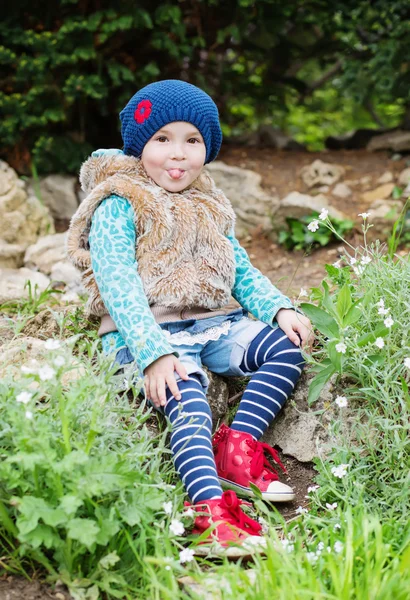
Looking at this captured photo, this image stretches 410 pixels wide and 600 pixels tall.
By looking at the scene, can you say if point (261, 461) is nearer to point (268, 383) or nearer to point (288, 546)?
point (268, 383)

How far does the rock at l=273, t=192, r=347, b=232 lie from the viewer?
191 inches

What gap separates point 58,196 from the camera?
5.20 metres

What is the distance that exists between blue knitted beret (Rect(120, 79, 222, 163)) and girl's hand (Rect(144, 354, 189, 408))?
0.84m

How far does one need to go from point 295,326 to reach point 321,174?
2676mm

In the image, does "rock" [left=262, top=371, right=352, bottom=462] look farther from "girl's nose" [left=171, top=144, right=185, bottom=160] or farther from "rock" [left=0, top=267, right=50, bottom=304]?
"rock" [left=0, top=267, right=50, bottom=304]

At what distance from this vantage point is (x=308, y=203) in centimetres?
486

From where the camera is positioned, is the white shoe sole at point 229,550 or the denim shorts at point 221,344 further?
the denim shorts at point 221,344

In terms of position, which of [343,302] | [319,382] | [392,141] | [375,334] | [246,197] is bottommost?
[246,197]

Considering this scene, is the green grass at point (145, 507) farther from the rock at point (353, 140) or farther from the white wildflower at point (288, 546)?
the rock at point (353, 140)

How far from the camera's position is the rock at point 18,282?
11.6ft

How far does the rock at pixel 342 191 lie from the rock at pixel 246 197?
40cm

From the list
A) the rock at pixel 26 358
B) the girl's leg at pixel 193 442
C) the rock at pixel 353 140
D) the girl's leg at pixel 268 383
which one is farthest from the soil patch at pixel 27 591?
the rock at pixel 353 140

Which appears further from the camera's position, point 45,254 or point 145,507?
point 45,254

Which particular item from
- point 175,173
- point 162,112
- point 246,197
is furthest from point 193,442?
point 246,197
